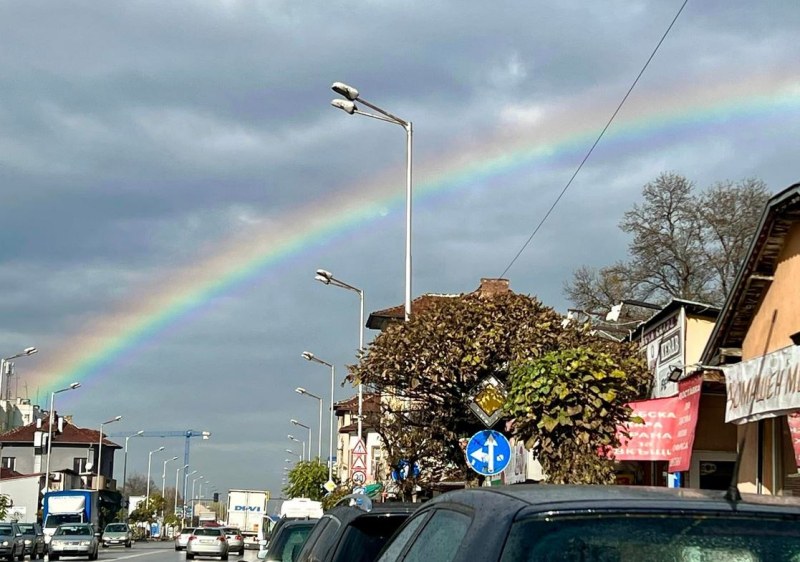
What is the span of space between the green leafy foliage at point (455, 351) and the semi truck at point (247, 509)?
48.1m

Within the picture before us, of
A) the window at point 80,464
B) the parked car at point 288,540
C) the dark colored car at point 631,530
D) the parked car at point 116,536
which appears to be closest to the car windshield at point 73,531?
the parked car at point 116,536

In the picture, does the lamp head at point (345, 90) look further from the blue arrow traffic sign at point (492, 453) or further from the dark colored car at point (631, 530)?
the dark colored car at point (631, 530)

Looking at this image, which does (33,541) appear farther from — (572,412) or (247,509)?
(572,412)

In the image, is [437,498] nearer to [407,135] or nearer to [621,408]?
[621,408]

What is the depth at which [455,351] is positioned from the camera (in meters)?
24.8

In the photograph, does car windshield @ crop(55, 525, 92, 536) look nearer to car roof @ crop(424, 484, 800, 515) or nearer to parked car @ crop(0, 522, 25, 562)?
parked car @ crop(0, 522, 25, 562)

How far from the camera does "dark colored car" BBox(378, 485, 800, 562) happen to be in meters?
3.27

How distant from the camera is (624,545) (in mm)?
3291

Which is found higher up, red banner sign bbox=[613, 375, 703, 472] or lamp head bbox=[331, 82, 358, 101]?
lamp head bbox=[331, 82, 358, 101]

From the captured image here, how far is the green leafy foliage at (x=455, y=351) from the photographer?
2489cm

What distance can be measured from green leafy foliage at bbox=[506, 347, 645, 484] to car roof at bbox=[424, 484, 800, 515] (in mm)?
12455

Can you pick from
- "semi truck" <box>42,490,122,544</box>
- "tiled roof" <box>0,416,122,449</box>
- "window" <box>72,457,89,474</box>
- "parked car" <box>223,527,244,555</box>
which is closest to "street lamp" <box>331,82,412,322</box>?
"parked car" <box>223,527,244,555</box>

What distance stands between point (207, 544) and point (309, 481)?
22.5 metres

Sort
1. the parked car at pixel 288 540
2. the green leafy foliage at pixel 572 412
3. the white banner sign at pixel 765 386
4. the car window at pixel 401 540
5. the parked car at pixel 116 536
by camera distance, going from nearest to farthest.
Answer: the car window at pixel 401 540
the parked car at pixel 288 540
the white banner sign at pixel 765 386
the green leafy foliage at pixel 572 412
the parked car at pixel 116 536
